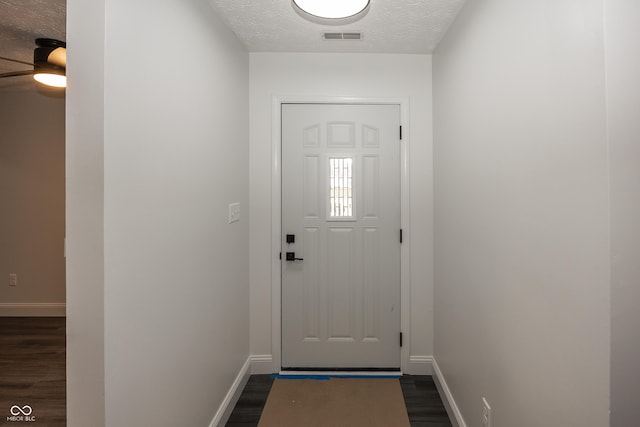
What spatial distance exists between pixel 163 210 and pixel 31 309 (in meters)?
3.50

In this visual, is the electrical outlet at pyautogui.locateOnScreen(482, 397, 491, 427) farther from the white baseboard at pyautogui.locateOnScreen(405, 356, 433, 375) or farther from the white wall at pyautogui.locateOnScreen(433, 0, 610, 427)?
the white baseboard at pyautogui.locateOnScreen(405, 356, 433, 375)

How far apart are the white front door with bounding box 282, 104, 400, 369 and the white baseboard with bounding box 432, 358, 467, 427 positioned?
30 cm

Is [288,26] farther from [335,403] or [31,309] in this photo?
[31,309]

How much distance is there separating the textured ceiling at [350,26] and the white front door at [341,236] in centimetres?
44

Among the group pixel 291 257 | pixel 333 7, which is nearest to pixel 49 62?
pixel 333 7

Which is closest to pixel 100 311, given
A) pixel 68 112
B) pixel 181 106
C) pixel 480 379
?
pixel 68 112

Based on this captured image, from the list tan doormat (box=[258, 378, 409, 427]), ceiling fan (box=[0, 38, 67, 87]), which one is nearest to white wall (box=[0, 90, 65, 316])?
ceiling fan (box=[0, 38, 67, 87])

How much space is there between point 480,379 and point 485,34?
1725mm

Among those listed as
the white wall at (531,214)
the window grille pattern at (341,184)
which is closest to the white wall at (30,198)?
the window grille pattern at (341,184)

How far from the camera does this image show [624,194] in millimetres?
845

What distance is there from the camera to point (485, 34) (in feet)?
5.19

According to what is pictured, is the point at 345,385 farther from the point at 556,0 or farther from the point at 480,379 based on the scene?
the point at 556,0

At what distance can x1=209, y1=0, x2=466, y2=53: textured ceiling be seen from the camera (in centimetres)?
193

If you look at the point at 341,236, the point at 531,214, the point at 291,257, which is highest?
the point at 531,214
